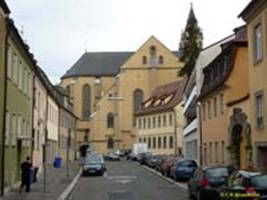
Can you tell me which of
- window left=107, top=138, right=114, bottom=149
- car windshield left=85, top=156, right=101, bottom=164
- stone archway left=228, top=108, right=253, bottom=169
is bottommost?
car windshield left=85, top=156, right=101, bottom=164

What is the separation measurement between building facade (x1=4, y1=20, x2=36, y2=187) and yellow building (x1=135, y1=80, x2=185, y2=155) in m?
45.9

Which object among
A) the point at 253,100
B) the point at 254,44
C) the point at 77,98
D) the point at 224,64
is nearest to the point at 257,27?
the point at 254,44

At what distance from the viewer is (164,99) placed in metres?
93.0

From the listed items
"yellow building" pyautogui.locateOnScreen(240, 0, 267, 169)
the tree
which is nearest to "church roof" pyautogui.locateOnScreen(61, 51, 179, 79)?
the tree

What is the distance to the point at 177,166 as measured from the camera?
40.4m

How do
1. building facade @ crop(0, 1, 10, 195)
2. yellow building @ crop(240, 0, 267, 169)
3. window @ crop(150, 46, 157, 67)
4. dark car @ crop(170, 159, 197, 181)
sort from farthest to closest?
window @ crop(150, 46, 157, 67), dark car @ crop(170, 159, 197, 181), yellow building @ crop(240, 0, 267, 169), building facade @ crop(0, 1, 10, 195)

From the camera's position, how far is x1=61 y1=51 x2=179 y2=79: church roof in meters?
121

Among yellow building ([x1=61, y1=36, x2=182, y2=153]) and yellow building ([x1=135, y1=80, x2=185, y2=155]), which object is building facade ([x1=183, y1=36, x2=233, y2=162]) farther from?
yellow building ([x1=61, y1=36, x2=182, y2=153])

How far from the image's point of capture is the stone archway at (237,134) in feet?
101

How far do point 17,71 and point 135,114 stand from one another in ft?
232

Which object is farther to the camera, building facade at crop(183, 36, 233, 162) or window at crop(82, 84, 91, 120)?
window at crop(82, 84, 91, 120)

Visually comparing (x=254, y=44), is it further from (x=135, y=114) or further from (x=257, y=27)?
(x=135, y=114)

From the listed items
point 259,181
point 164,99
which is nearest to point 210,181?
point 259,181

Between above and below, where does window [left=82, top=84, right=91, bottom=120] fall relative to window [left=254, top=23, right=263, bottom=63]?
above
